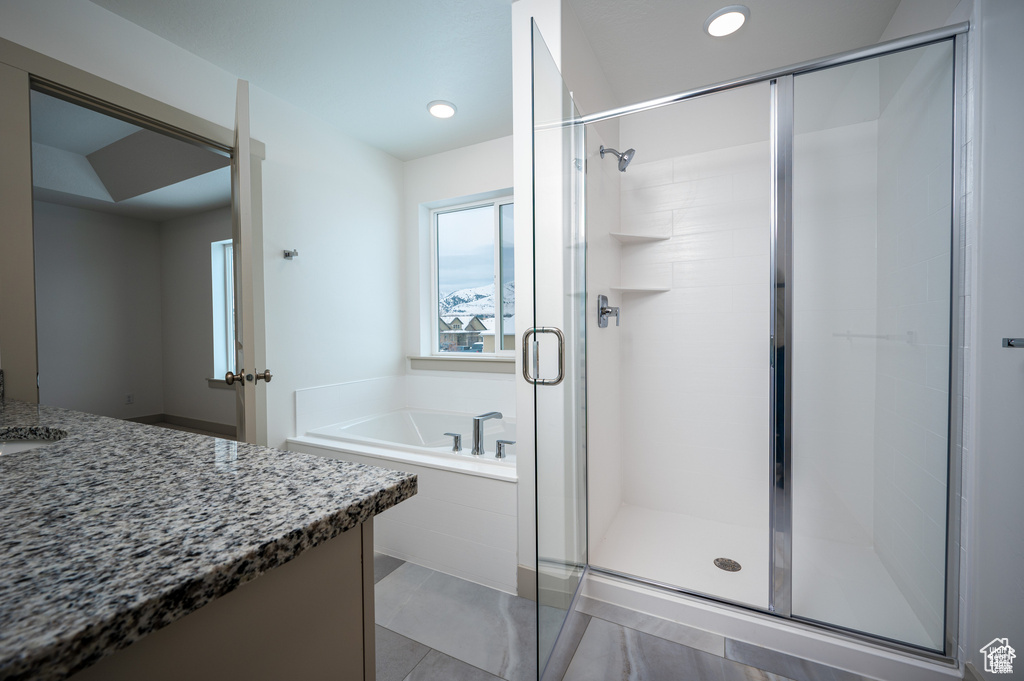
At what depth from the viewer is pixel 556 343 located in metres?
1.39

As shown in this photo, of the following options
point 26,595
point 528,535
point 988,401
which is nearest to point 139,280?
point 528,535

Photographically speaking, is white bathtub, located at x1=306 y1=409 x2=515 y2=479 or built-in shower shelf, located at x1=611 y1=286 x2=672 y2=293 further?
built-in shower shelf, located at x1=611 y1=286 x2=672 y2=293

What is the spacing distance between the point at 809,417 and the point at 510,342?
1771 millimetres

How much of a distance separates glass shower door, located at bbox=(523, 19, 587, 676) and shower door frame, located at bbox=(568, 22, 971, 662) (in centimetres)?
20

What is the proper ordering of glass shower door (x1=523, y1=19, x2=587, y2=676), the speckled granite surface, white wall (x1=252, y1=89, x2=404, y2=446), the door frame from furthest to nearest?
white wall (x1=252, y1=89, x2=404, y2=446), the door frame, glass shower door (x1=523, y1=19, x2=587, y2=676), the speckled granite surface

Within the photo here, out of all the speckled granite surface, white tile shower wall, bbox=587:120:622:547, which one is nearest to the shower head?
white tile shower wall, bbox=587:120:622:547

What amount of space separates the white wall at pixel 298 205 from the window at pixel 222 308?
1.90m

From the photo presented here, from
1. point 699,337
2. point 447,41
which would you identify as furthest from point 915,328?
point 447,41

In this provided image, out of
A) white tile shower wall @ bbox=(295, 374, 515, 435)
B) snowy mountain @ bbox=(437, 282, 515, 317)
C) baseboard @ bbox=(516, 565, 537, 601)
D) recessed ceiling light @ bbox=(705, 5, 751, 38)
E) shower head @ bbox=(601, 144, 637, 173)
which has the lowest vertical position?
baseboard @ bbox=(516, 565, 537, 601)

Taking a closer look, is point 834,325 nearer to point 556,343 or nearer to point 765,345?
point 765,345

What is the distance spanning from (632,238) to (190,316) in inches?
173

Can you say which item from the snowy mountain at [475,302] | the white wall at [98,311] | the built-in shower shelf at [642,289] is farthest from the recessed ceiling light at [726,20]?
the white wall at [98,311]

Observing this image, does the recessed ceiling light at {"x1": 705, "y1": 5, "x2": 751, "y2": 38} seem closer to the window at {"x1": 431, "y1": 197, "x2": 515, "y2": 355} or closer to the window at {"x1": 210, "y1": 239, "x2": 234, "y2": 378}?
the window at {"x1": 431, "y1": 197, "x2": 515, "y2": 355}

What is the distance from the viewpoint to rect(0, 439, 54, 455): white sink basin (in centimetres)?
92
